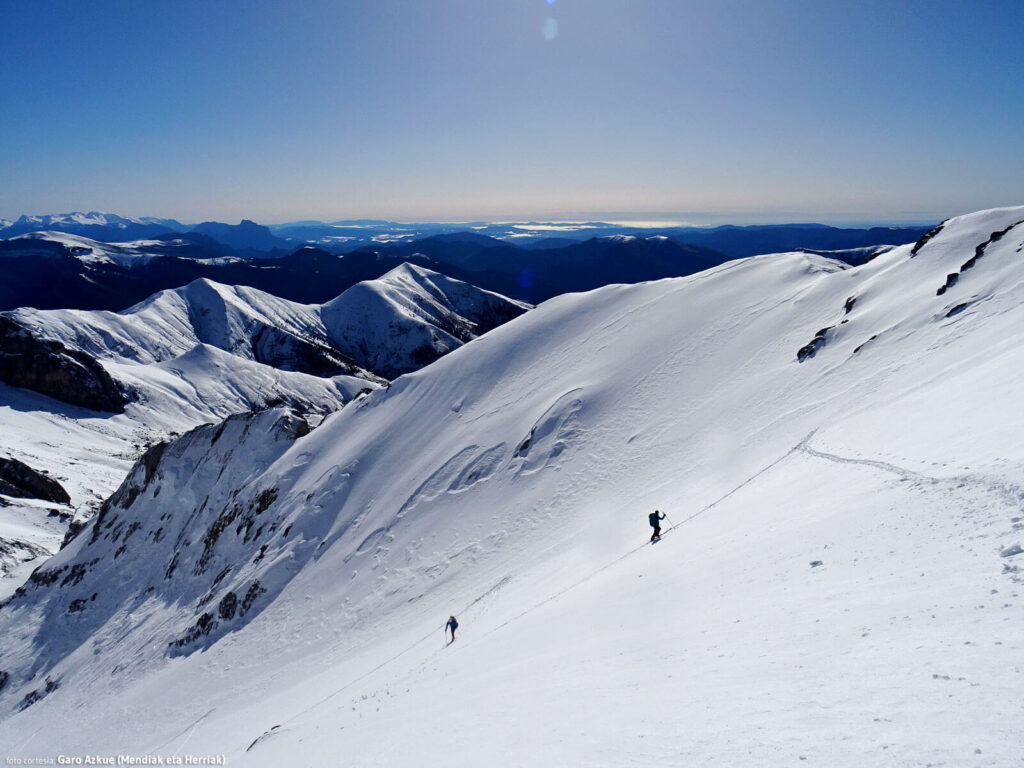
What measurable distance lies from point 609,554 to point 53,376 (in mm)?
126899

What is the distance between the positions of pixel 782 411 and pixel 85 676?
1760 inches

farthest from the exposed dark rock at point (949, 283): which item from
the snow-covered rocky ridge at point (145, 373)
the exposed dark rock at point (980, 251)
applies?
the snow-covered rocky ridge at point (145, 373)

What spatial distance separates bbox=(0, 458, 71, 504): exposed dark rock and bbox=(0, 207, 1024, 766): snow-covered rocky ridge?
25.1 m

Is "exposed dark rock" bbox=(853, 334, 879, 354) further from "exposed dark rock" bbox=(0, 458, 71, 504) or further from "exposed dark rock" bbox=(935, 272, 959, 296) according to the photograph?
"exposed dark rock" bbox=(0, 458, 71, 504)

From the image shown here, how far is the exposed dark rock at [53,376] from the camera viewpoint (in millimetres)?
103750

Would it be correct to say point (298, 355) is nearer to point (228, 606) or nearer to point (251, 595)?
point (228, 606)

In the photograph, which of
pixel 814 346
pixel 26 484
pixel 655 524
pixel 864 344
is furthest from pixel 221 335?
pixel 655 524

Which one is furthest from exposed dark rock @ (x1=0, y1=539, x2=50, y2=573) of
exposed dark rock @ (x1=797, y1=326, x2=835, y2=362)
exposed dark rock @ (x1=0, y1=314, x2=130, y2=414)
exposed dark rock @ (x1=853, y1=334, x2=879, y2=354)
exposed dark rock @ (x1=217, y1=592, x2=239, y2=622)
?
exposed dark rock @ (x1=853, y1=334, x2=879, y2=354)

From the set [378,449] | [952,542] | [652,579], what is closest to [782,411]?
[652,579]

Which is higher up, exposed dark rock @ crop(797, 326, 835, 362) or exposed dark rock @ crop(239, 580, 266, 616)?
exposed dark rock @ crop(797, 326, 835, 362)

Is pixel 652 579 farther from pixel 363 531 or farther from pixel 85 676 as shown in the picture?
pixel 85 676

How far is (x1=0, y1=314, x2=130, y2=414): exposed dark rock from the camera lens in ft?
340

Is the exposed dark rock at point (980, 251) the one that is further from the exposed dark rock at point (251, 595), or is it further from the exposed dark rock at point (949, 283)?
the exposed dark rock at point (251, 595)

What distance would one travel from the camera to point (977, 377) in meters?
15.9
